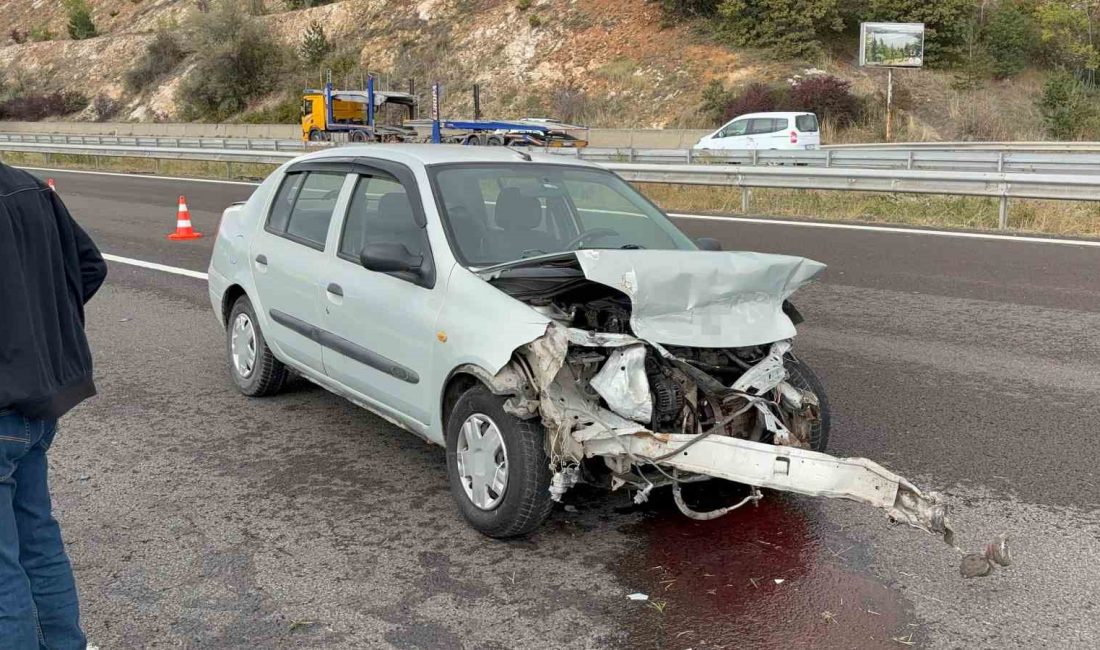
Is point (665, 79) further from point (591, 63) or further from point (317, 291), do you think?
point (317, 291)

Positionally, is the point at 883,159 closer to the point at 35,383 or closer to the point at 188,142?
the point at 188,142

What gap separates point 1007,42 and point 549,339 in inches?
1771

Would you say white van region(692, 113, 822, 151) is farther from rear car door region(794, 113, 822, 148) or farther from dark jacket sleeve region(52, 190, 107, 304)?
dark jacket sleeve region(52, 190, 107, 304)

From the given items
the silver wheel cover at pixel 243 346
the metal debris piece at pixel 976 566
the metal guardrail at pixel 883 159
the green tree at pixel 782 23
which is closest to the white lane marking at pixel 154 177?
the metal guardrail at pixel 883 159

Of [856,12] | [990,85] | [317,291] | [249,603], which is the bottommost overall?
[249,603]

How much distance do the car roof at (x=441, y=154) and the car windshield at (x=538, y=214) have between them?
0.07 m

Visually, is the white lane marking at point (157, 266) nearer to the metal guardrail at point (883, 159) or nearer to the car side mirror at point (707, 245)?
the car side mirror at point (707, 245)

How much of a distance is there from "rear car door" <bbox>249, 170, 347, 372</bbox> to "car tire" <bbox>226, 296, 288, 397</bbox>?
197 millimetres

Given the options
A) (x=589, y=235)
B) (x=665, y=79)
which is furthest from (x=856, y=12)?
(x=589, y=235)

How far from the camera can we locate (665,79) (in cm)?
4259

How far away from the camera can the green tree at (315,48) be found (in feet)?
187

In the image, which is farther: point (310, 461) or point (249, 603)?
point (310, 461)

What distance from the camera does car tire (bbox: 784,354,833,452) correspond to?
4535 mm

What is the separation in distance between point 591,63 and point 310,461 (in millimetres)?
42406
